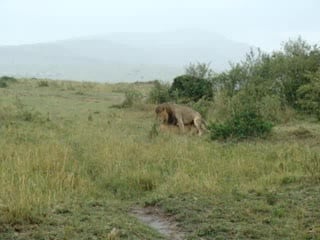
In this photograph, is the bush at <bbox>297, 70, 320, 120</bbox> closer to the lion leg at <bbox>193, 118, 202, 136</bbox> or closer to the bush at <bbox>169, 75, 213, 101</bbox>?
the lion leg at <bbox>193, 118, 202, 136</bbox>

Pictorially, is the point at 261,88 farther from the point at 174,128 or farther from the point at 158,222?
the point at 158,222

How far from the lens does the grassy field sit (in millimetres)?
6109

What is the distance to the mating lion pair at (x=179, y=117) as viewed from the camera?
15.5 m

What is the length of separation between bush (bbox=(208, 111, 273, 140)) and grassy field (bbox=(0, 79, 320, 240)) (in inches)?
11.9

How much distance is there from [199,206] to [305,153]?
4129 millimetres

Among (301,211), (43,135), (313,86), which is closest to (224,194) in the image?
(301,211)

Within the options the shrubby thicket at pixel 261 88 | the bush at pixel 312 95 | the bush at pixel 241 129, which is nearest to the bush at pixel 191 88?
the shrubby thicket at pixel 261 88

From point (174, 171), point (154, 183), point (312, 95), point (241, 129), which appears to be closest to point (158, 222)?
point (154, 183)

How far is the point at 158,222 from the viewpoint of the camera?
675cm

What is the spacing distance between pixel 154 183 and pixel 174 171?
93cm

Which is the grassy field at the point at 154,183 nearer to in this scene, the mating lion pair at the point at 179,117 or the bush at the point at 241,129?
the bush at the point at 241,129

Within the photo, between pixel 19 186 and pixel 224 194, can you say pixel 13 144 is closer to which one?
pixel 19 186

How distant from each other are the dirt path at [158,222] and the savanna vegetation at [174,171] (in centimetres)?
9

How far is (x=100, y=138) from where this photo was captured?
12.7 metres
